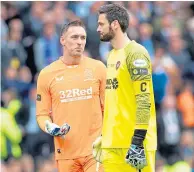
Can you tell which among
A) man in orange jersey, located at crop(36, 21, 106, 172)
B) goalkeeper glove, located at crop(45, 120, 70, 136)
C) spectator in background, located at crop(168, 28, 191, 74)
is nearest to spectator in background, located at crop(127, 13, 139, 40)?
spectator in background, located at crop(168, 28, 191, 74)

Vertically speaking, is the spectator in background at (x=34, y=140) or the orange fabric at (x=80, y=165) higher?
the spectator in background at (x=34, y=140)

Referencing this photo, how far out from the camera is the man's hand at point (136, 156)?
25.1 ft

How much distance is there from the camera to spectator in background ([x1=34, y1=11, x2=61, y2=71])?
50.9ft

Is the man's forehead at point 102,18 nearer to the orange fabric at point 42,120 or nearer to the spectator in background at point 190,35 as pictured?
the orange fabric at point 42,120

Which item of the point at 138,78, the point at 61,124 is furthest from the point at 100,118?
the point at 138,78

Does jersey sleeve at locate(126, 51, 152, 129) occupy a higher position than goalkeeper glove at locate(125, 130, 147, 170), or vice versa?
jersey sleeve at locate(126, 51, 152, 129)

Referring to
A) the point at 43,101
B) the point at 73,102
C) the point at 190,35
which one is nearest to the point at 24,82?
the point at 190,35

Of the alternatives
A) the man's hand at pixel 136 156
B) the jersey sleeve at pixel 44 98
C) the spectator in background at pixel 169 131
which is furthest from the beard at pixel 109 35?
the spectator in background at pixel 169 131

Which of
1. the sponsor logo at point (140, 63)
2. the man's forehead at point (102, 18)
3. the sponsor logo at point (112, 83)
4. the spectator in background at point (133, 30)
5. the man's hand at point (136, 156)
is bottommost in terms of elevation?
the man's hand at point (136, 156)

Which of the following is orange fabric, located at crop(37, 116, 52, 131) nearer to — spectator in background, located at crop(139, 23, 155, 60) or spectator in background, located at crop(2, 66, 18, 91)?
spectator in background, located at crop(2, 66, 18, 91)

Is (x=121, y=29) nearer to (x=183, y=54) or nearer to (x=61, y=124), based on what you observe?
(x=61, y=124)

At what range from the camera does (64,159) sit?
369 inches

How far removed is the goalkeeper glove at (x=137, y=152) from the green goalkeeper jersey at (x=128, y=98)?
0.27 feet

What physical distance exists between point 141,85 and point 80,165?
6.30ft
